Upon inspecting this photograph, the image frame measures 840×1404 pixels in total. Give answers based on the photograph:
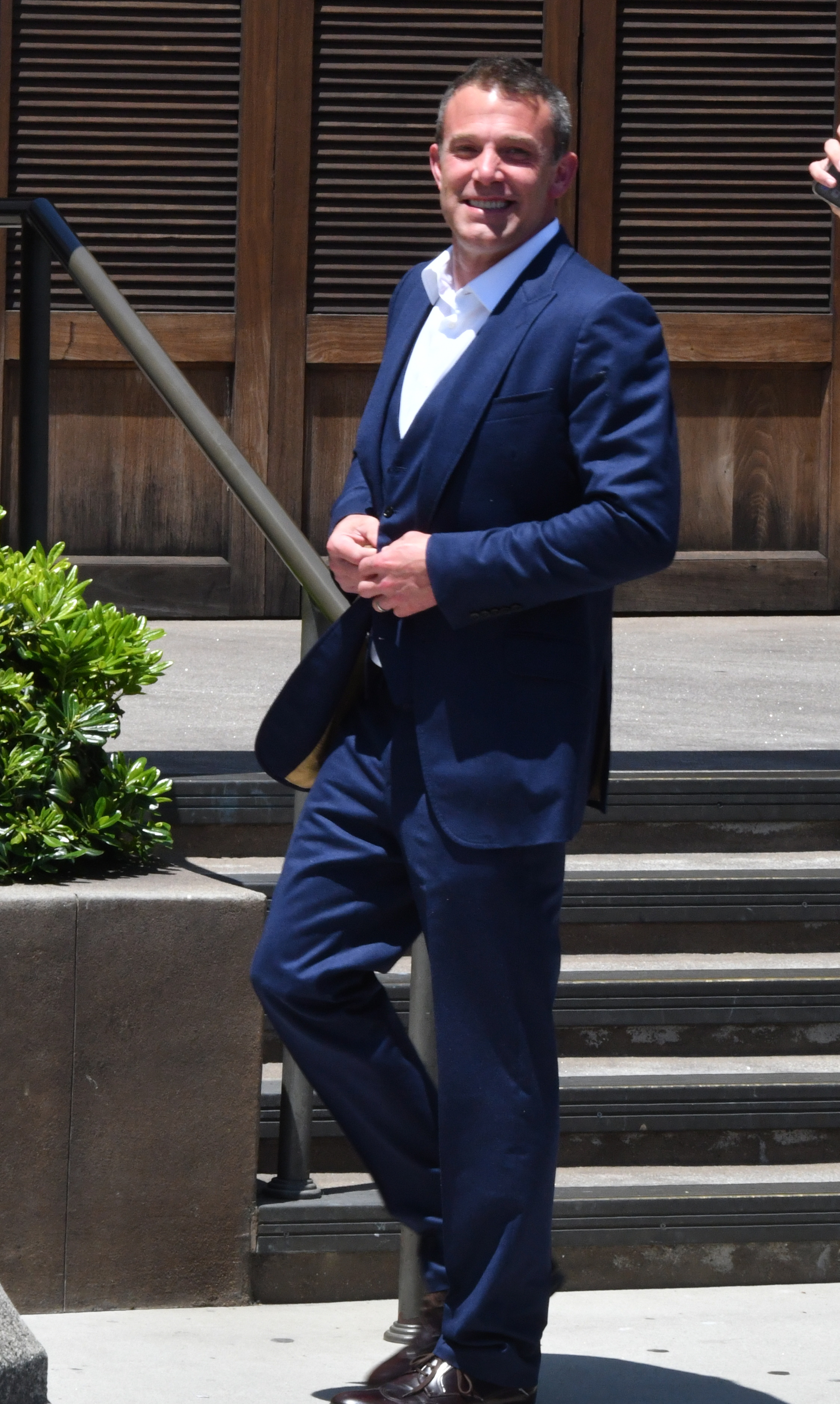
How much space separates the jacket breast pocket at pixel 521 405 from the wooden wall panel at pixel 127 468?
4.55 meters

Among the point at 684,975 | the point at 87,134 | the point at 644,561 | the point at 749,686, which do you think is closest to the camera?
the point at 644,561

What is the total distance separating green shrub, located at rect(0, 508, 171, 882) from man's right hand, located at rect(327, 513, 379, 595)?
2.05 feet

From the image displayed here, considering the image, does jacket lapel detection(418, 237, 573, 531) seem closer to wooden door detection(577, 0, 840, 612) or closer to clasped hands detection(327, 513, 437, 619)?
clasped hands detection(327, 513, 437, 619)

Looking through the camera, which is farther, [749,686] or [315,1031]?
[749,686]

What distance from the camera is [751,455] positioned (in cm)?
762

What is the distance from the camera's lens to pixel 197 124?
7195mm

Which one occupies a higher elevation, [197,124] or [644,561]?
[197,124]

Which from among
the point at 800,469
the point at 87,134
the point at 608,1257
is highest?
the point at 87,134

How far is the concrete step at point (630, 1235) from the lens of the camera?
11.3ft

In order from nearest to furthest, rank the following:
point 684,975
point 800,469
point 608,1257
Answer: point 608,1257, point 684,975, point 800,469

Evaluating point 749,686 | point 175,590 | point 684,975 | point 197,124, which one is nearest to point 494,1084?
point 684,975

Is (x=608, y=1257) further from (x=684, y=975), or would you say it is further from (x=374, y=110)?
(x=374, y=110)

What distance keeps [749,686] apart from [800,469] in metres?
1.80

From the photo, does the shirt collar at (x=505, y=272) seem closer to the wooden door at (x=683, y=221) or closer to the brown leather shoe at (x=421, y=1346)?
the brown leather shoe at (x=421, y=1346)
